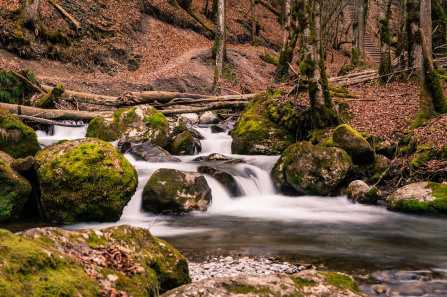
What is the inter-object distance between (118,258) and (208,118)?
13793 mm

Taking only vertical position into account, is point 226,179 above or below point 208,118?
below

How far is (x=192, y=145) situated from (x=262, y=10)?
103 feet

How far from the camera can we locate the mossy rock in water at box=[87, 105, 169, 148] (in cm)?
1176

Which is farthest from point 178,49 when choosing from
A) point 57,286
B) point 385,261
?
point 57,286

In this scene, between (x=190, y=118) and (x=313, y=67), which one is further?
(x=190, y=118)

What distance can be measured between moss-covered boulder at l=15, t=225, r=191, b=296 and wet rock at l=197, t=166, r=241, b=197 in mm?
5603

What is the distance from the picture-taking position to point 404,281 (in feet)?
13.7

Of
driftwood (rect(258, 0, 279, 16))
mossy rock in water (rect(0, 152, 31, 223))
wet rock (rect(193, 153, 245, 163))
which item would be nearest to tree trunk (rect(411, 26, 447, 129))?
wet rock (rect(193, 153, 245, 163))

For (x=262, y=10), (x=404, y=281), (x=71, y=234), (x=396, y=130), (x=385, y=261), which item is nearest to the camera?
(x=71, y=234)

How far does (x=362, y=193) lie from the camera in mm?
8617

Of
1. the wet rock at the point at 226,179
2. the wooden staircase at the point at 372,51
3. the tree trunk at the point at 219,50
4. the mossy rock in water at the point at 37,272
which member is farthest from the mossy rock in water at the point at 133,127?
the wooden staircase at the point at 372,51

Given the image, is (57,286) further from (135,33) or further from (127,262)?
(135,33)

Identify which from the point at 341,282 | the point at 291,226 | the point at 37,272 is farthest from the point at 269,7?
the point at 37,272

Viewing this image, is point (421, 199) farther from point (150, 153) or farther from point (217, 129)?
point (217, 129)
